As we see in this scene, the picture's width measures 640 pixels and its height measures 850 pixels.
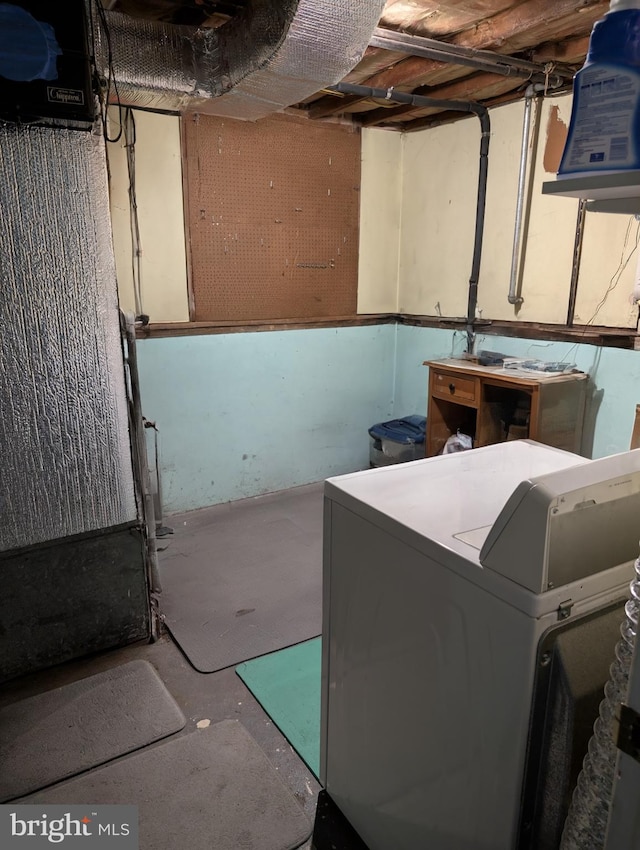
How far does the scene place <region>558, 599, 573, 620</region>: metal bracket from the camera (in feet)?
3.01

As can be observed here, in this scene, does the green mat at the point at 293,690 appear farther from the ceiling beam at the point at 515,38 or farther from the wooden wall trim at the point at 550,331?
the ceiling beam at the point at 515,38

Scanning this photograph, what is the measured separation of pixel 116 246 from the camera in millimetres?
3020

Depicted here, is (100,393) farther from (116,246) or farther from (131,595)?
(116,246)

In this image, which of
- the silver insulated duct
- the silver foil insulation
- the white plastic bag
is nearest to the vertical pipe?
the white plastic bag

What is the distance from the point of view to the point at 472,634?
1.02 meters

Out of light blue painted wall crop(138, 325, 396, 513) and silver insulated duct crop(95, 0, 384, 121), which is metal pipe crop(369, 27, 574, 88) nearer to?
silver insulated duct crop(95, 0, 384, 121)

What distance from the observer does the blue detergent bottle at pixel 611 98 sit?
2.73 feet

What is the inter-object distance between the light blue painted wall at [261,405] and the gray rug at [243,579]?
0.22 m

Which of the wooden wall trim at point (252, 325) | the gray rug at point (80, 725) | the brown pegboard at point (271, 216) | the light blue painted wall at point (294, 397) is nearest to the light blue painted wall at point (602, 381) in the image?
the light blue painted wall at point (294, 397)

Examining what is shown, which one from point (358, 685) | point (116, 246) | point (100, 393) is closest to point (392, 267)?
point (116, 246)

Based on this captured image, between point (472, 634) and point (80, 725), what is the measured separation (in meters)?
1.53

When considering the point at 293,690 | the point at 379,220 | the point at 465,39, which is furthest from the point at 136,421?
the point at 379,220

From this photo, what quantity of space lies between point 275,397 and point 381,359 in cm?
88

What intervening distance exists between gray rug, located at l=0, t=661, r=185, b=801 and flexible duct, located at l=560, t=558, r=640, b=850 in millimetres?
1390
